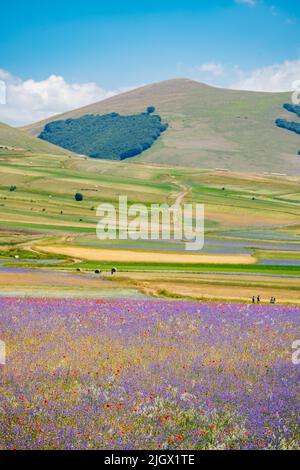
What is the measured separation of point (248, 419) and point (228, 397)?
4.27ft

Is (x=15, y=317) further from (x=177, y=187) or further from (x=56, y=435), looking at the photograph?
(x=177, y=187)

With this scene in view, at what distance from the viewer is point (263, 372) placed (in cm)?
1803

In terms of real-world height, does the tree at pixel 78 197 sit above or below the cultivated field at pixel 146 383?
above

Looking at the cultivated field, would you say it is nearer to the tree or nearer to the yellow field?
the yellow field

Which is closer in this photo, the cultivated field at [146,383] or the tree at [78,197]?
the cultivated field at [146,383]

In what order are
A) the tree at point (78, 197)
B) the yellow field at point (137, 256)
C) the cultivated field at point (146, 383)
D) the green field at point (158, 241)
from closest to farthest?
the cultivated field at point (146, 383) < the green field at point (158, 241) < the yellow field at point (137, 256) < the tree at point (78, 197)

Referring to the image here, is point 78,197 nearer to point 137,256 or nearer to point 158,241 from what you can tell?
point 158,241

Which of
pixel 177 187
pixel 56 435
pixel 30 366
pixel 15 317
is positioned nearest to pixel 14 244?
pixel 15 317

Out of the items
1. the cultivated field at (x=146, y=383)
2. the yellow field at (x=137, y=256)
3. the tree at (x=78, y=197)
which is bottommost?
the yellow field at (x=137, y=256)

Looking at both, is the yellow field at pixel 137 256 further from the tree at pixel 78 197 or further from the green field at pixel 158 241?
the tree at pixel 78 197

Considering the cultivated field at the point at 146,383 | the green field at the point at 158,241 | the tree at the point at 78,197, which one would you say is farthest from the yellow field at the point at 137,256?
the tree at the point at 78,197

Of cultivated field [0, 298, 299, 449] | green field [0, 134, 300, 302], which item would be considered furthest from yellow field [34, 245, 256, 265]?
cultivated field [0, 298, 299, 449]

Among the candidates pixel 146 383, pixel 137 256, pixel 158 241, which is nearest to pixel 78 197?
pixel 158 241

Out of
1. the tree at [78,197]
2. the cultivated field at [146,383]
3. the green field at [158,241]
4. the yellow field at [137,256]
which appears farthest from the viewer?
the tree at [78,197]
